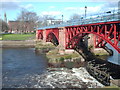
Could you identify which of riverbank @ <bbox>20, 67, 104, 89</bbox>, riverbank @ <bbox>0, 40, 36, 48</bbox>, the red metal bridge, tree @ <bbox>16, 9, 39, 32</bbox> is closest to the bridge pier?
the red metal bridge

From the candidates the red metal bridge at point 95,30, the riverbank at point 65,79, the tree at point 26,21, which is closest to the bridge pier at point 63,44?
the red metal bridge at point 95,30

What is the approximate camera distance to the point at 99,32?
2542cm

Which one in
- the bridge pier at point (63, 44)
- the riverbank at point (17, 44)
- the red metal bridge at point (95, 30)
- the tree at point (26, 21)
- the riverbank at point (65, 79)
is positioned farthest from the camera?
the tree at point (26, 21)

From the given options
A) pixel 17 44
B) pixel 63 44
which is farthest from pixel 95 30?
pixel 17 44

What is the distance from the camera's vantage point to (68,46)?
136 ft

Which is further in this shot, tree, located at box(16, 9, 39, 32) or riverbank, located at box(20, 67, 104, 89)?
tree, located at box(16, 9, 39, 32)

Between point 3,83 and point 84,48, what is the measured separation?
25.1 meters

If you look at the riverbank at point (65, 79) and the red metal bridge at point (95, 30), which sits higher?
the red metal bridge at point (95, 30)

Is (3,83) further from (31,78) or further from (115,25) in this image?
(115,25)

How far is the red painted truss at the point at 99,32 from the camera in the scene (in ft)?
71.8

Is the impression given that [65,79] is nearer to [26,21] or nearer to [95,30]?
[95,30]

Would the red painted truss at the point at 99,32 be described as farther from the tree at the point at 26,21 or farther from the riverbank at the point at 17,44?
the tree at the point at 26,21

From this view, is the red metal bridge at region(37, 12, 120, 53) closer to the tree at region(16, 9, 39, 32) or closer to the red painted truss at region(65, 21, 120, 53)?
the red painted truss at region(65, 21, 120, 53)

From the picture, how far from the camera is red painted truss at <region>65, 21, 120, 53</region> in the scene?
21.9 metres
